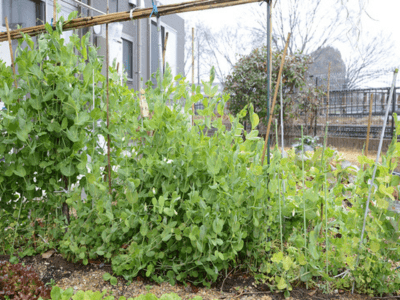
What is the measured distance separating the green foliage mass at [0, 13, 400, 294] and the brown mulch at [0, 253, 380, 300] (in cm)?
5

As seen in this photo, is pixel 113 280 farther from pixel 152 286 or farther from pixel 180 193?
pixel 180 193

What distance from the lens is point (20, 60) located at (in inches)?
65.4

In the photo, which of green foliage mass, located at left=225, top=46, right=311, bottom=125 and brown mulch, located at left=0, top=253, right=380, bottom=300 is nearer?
brown mulch, located at left=0, top=253, right=380, bottom=300

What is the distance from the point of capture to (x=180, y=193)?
161 cm

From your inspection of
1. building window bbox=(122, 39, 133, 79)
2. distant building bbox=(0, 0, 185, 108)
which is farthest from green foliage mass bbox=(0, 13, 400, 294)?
→ building window bbox=(122, 39, 133, 79)

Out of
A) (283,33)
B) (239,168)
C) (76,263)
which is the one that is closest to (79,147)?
(76,263)

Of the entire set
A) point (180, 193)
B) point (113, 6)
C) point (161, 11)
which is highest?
point (113, 6)

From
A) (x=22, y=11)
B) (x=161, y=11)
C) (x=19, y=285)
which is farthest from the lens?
(x=22, y=11)

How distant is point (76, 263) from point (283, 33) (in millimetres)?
17702

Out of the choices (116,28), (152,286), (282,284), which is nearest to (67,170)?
(152,286)

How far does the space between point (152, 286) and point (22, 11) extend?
464cm

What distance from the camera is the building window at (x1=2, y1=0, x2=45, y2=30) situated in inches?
171

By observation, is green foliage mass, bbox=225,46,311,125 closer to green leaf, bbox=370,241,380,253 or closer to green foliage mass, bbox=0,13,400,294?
green foliage mass, bbox=0,13,400,294

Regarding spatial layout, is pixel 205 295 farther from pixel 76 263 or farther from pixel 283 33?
pixel 283 33
